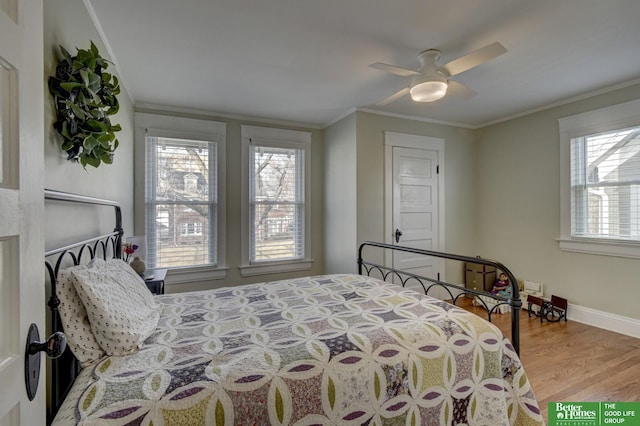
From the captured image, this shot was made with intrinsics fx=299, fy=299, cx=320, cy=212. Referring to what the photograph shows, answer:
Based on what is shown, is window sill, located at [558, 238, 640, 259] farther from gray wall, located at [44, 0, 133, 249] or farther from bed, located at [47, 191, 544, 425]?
gray wall, located at [44, 0, 133, 249]

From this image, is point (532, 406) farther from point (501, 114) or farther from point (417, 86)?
point (501, 114)

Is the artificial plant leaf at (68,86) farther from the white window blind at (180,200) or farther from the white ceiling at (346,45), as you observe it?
the white window blind at (180,200)

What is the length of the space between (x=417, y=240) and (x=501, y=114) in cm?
195

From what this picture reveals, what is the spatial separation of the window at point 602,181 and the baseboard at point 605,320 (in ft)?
2.08

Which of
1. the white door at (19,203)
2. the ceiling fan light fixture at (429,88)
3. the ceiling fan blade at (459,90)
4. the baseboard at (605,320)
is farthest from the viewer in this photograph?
the baseboard at (605,320)

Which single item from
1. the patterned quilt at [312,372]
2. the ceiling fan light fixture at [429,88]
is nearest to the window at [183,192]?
the patterned quilt at [312,372]

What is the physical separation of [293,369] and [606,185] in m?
3.79

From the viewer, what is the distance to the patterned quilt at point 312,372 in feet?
3.07

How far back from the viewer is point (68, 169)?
150cm

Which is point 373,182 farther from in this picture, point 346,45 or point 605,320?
point 605,320

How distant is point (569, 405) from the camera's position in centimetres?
188

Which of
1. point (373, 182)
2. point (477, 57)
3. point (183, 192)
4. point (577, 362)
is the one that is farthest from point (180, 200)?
point (577, 362)

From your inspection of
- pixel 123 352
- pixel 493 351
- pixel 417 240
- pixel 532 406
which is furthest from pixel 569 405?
pixel 123 352

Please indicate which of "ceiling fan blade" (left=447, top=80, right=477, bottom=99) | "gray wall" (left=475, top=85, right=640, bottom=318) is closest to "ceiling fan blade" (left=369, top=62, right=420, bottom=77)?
"ceiling fan blade" (left=447, top=80, right=477, bottom=99)
